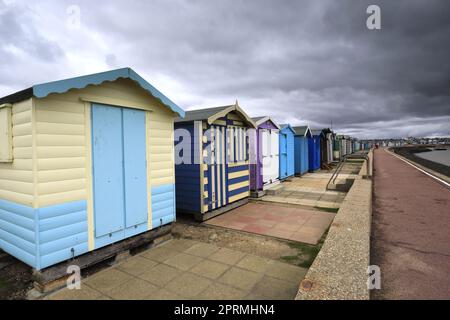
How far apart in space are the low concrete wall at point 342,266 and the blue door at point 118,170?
306 cm

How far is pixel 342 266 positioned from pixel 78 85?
432 centimetres

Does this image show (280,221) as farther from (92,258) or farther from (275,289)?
(92,258)

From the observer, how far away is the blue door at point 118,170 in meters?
4.14

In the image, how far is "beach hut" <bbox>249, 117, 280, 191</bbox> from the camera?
30.9 ft

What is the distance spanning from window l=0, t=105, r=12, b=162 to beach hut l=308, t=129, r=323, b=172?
17.0 metres

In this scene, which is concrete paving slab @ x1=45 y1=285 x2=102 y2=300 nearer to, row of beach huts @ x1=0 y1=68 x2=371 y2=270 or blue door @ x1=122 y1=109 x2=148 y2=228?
row of beach huts @ x1=0 y1=68 x2=371 y2=270

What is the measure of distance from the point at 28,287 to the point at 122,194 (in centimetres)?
173

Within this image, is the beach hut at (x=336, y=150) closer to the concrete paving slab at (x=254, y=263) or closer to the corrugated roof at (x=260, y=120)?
the corrugated roof at (x=260, y=120)

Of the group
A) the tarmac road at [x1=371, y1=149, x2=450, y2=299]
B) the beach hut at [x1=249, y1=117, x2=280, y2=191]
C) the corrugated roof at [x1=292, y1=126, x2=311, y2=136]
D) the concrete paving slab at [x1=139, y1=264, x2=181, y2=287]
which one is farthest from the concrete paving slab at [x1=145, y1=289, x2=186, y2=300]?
the corrugated roof at [x1=292, y1=126, x2=311, y2=136]

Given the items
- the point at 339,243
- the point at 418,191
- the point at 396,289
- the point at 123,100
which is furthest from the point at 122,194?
the point at 418,191

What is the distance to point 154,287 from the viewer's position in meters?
3.58

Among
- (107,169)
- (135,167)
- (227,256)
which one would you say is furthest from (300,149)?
(107,169)
